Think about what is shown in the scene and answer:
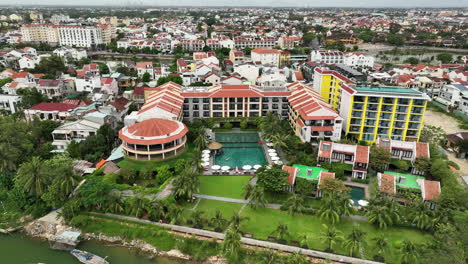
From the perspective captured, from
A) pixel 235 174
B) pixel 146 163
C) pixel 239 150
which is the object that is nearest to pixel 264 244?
pixel 235 174

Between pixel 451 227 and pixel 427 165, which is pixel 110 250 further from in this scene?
pixel 427 165

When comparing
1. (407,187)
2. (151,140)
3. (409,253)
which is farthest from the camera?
(151,140)

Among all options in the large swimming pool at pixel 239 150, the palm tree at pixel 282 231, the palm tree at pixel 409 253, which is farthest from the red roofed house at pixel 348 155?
the palm tree at pixel 282 231

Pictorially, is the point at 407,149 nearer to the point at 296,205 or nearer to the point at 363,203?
the point at 363,203

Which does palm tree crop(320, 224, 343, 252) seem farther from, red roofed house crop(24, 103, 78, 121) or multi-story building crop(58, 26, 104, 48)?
multi-story building crop(58, 26, 104, 48)

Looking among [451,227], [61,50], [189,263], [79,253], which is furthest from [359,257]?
[61,50]

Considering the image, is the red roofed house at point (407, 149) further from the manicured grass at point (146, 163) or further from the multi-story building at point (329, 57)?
the multi-story building at point (329, 57)
